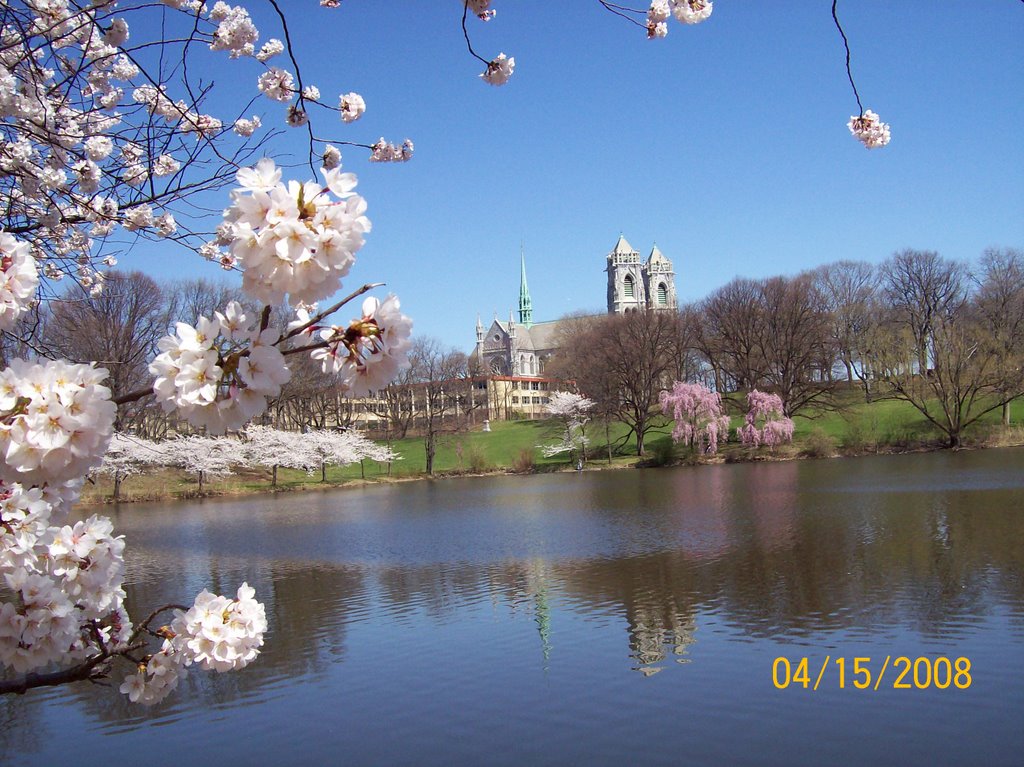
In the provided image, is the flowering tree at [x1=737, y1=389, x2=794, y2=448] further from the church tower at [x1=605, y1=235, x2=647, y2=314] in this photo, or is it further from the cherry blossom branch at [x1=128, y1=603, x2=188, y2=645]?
the church tower at [x1=605, y1=235, x2=647, y2=314]

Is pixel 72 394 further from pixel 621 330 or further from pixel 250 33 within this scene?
pixel 621 330

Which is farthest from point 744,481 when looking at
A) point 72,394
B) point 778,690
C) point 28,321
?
point 72,394

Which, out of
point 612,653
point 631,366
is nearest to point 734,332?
point 631,366

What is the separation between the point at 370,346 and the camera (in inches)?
80.3

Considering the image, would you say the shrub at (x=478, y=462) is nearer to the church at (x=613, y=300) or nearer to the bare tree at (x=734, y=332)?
the bare tree at (x=734, y=332)

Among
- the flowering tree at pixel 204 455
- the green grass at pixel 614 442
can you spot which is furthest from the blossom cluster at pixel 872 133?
the flowering tree at pixel 204 455

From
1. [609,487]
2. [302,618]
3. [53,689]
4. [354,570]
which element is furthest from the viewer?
[609,487]

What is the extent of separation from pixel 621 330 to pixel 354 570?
35.8m

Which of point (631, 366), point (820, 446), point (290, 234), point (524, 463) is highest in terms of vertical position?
point (631, 366)

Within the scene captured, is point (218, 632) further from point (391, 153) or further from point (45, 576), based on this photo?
point (391, 153)

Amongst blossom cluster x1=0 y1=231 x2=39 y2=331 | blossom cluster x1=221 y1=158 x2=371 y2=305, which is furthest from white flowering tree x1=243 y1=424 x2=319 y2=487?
blossom cluster x1=221 y1=158 x2=371 y2=305

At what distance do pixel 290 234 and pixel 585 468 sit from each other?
141 ft

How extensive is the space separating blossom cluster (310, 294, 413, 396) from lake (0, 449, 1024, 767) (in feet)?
16.4

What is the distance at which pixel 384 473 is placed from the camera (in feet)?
157
